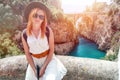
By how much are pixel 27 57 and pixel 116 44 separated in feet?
2.71

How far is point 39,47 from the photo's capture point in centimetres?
253

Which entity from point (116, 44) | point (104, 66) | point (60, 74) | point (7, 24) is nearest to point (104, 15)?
point (116, 44)

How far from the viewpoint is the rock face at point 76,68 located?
269 cm

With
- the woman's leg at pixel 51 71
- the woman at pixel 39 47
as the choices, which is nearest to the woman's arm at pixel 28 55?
the woman at pixel 39 47

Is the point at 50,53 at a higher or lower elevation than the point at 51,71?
higher

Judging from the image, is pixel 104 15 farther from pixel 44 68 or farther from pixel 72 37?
pixel 44 68

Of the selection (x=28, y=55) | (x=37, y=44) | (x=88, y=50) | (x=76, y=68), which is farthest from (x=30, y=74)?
(x=88, y=50)

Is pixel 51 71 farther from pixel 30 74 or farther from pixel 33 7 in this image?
pixel 33 7

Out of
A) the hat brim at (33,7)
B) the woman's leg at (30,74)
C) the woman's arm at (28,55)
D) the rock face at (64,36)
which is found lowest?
the woman's leg at (30,74)

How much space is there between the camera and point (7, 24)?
2.70 metres

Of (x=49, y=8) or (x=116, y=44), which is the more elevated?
(x=49, y=8)

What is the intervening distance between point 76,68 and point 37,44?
1.52ft

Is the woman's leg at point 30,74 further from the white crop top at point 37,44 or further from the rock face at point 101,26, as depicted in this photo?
the rock face at point 101,26

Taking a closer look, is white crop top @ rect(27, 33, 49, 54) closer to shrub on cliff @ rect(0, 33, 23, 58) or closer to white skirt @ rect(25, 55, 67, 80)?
white skirt @ rect(25, 55, 67, 80)
